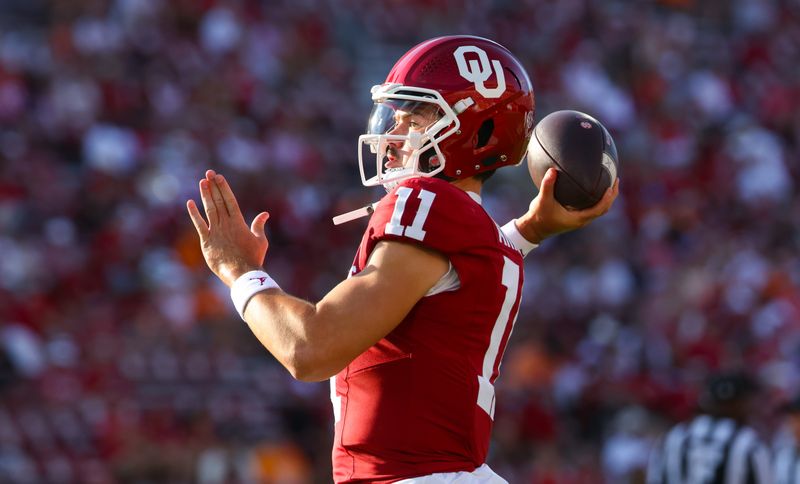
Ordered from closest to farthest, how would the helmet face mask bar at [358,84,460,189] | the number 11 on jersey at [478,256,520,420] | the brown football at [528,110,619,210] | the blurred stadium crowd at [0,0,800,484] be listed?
the number 11 on jersey at [478,256,520,420] → the helmet face mask bar at [358,84,460,189] → the brown football at [528,110,619,210] → the blurred stadium crowd at [0,0,800,484]

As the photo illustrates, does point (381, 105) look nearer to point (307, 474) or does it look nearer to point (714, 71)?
point (307, 474)

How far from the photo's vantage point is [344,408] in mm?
3049

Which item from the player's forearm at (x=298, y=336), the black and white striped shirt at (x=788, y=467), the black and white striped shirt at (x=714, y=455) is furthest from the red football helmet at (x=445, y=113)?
the black and white striped shirt at (x=788, y=467)

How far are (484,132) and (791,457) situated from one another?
15.1ft

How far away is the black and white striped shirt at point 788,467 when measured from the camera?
716cm

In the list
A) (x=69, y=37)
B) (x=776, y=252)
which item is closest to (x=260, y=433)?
(x=69, y=37)

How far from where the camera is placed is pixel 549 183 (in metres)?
3.52

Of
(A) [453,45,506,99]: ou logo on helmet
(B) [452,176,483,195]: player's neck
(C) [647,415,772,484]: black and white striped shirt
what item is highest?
(A) [453,45,506,99]: ou logo on helmet

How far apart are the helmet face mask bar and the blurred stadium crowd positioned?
5955mm

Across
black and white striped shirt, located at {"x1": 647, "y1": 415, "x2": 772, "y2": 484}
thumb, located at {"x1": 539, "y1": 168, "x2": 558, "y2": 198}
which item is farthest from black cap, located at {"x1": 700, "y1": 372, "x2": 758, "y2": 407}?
thumb, located at {"x1": 539, "y1": 168, "x2": 558, "y2": 198}

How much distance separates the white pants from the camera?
115 inches

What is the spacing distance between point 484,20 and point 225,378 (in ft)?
23.0

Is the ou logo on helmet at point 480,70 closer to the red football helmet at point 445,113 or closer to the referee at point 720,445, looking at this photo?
the red football helmet at point 445,113

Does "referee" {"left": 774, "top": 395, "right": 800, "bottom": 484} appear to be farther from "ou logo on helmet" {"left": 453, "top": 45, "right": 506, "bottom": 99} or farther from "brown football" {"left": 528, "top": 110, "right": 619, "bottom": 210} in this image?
"ou logo on helmet" {"left": 453, "top": 45, "right": 506, "bottom": 99}
